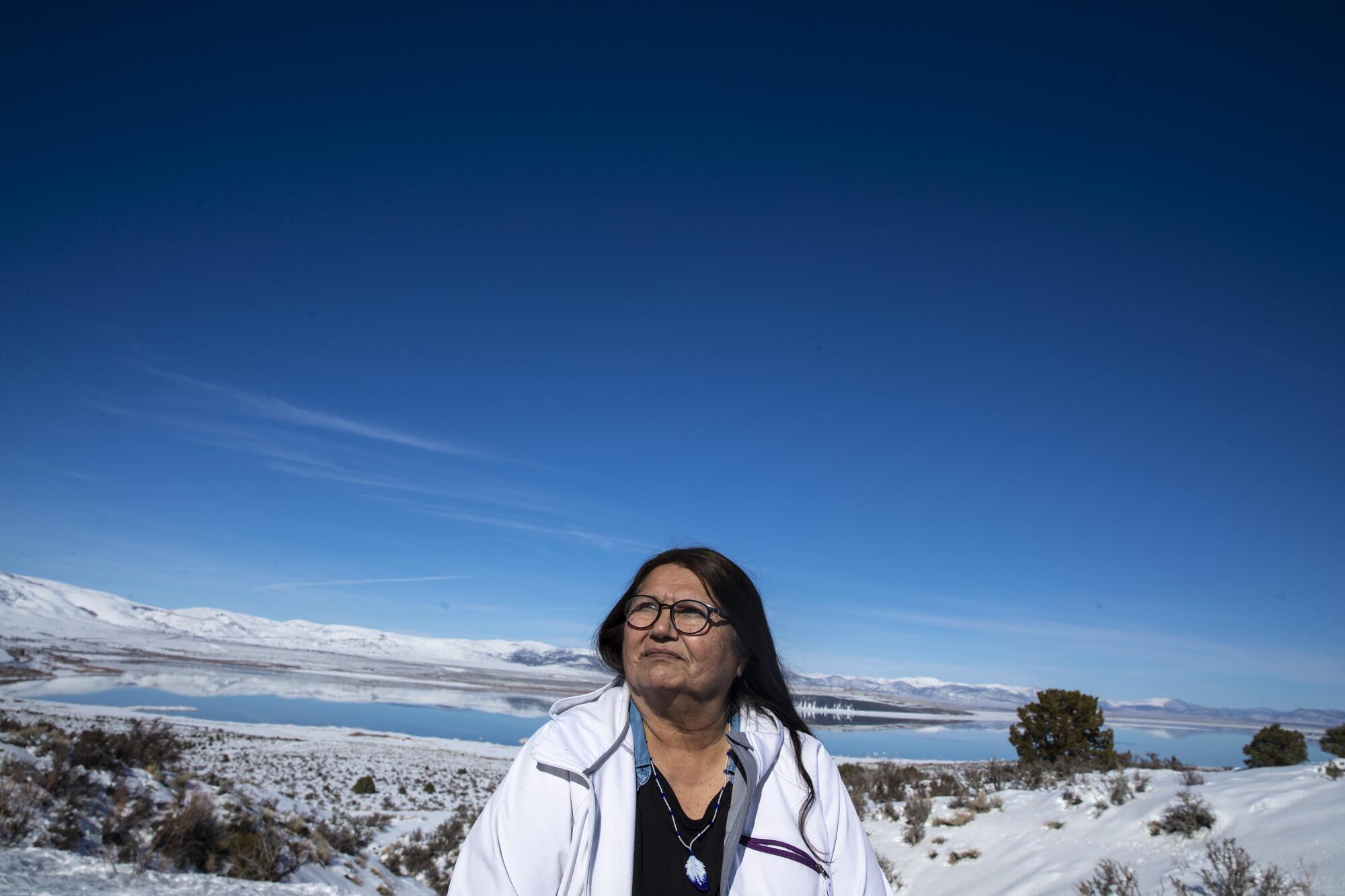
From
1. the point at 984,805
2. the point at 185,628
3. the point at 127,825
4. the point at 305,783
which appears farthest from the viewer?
the point at 185,628

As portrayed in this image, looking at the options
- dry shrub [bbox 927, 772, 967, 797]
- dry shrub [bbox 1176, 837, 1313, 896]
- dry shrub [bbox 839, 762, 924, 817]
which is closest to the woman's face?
dry shrub [bbox 1176, 837, 1313, 896]

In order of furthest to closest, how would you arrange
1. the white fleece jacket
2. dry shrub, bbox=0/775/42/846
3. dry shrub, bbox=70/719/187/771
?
dry shrub, bbox=70/719/187/771 < dry shrub, bbox=0/775/42/846 < the white fleece jacket

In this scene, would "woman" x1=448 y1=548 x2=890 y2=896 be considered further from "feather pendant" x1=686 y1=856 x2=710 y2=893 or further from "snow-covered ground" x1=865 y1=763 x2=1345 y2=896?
"snow-covered ground" x1=865 y1=763 x2=1345 y2=896

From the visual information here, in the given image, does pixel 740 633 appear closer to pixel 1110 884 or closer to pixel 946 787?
pixel 1110 884

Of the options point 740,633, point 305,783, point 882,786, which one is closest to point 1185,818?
point 882,786

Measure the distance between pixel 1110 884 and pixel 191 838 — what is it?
721 centimetres

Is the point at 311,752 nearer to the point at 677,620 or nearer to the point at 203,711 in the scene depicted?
the point at 203,711

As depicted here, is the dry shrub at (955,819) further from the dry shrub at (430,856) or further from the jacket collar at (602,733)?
the jacket collar at (602,733)

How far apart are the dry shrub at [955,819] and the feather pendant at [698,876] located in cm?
831

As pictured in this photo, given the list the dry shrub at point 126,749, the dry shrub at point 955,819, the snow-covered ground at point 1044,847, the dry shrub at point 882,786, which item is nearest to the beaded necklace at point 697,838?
the snow-covered ground at point 1044,847

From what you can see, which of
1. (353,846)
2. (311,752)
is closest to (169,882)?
(353,846)

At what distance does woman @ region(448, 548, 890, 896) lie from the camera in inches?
56.9

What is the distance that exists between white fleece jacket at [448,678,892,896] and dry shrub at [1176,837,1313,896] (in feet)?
13.6

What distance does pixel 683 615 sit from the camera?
6.17ft
